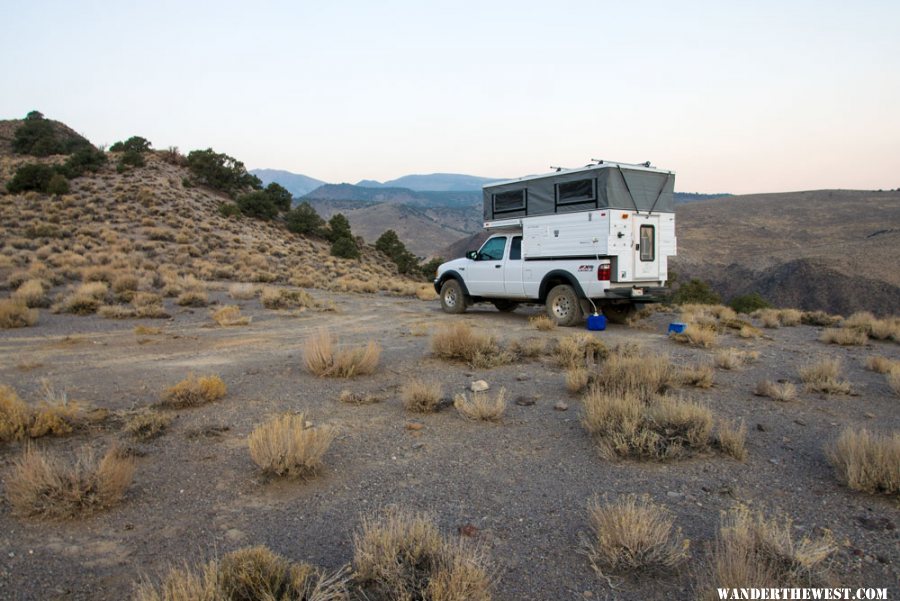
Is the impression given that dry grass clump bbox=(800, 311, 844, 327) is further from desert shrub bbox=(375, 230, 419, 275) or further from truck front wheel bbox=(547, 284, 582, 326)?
desert shrub bbox=(375, 230, 419, 275)

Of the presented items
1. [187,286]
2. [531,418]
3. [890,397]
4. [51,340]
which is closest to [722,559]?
[531,418]

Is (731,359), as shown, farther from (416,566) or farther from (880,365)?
(416,566)

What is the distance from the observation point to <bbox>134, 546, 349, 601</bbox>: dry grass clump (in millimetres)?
2654

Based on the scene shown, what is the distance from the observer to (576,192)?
12.0m

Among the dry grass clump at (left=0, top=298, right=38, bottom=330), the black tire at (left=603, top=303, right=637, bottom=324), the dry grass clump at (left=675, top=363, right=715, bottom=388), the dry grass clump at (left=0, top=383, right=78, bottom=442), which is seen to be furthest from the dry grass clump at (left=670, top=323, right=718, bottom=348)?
the dry grass clump at (left=0, top=298, right=38, bottom=330)

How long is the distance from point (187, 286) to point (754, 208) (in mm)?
82661

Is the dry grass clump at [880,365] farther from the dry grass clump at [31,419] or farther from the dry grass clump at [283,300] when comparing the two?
the dry grass clump at [283,300]

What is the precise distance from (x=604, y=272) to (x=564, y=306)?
1401mm

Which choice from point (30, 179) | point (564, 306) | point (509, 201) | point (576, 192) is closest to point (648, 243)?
point (576, 192)

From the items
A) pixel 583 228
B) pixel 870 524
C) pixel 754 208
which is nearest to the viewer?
pixel 870 524

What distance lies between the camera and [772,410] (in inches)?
242

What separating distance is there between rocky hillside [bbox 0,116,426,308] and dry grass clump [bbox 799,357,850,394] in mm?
15797

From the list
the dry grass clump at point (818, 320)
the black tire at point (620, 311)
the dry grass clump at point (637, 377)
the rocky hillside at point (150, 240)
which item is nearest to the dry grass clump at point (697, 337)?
the black tire at point (620, 311)

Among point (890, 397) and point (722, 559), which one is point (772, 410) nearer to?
point (890, 397)
